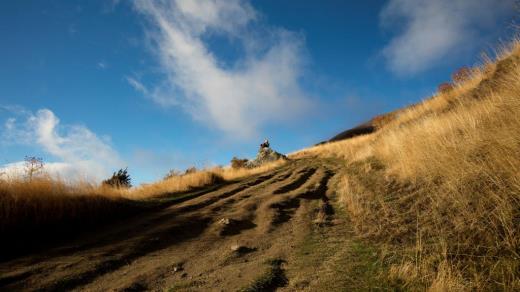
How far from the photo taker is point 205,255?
15.1ft

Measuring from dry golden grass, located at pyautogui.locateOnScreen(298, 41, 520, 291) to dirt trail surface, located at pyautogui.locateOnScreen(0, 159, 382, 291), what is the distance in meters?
0.59

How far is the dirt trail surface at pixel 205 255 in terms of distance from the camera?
3570 mm

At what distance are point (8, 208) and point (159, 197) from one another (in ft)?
15.2

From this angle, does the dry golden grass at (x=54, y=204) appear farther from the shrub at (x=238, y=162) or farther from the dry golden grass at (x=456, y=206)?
the shrub at (x=238, y=162)

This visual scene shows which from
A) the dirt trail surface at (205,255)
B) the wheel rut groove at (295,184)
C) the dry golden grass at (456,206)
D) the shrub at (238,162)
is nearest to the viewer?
the dry golden grass at (456,206)

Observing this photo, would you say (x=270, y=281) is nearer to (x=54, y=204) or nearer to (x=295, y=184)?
(x=54, y=204)

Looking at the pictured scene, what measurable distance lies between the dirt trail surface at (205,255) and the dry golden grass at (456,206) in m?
0.59

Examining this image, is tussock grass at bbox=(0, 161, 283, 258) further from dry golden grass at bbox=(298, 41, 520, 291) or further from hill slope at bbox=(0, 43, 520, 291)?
dry golden grass at bbox=(298, 41, 520, 291)

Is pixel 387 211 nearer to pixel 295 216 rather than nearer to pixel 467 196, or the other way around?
pixel 467 196

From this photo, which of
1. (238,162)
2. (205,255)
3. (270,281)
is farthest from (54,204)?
(238,162)

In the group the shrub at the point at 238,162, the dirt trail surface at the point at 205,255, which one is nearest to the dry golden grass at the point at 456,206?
the dirt trail surface at the point at 205,255

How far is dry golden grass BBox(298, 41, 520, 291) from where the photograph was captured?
305cm

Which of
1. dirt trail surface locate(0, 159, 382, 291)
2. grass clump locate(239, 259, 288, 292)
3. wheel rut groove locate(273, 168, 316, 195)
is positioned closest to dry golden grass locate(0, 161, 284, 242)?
dirt trail surface locate(0, 159, 382, 291)

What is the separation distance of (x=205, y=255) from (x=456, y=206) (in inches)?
128
